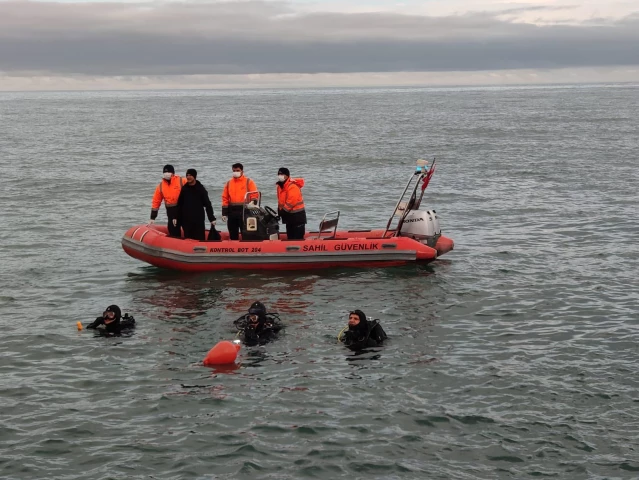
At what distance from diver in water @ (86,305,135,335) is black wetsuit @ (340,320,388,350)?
340 cm

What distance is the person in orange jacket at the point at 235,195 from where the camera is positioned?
15.2 m

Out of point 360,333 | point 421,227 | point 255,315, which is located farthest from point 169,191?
point 360,333

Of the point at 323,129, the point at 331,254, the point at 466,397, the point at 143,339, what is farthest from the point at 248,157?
the point at 466,397

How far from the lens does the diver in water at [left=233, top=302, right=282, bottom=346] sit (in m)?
11.4

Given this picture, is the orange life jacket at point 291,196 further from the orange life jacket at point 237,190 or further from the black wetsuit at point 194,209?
the black wetsuit at point 194,209

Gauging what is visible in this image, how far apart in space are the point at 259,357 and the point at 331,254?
15.3 feet

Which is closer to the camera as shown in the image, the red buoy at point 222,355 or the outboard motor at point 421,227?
the red buoy at point 222,355

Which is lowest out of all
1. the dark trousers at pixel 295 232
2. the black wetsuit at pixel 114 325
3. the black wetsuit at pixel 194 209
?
the black wetsuit at pixel 114 325

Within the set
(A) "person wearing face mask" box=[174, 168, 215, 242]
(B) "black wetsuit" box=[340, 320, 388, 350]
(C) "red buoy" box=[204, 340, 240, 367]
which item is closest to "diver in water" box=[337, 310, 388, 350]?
(B) "black wetsuit" box=[340, 320, 388, 350]

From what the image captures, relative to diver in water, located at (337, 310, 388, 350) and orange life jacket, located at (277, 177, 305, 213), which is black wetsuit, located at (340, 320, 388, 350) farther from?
orange life jacket, located at (277, 177, 305, 213)

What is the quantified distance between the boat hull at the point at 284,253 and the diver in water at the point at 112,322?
A: 10.2 ft

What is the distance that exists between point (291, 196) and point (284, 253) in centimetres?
109

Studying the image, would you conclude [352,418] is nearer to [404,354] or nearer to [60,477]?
[404,354]

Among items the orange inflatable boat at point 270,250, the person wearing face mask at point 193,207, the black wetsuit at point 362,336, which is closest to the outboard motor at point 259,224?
the orange inflatable boat at point 270,250
